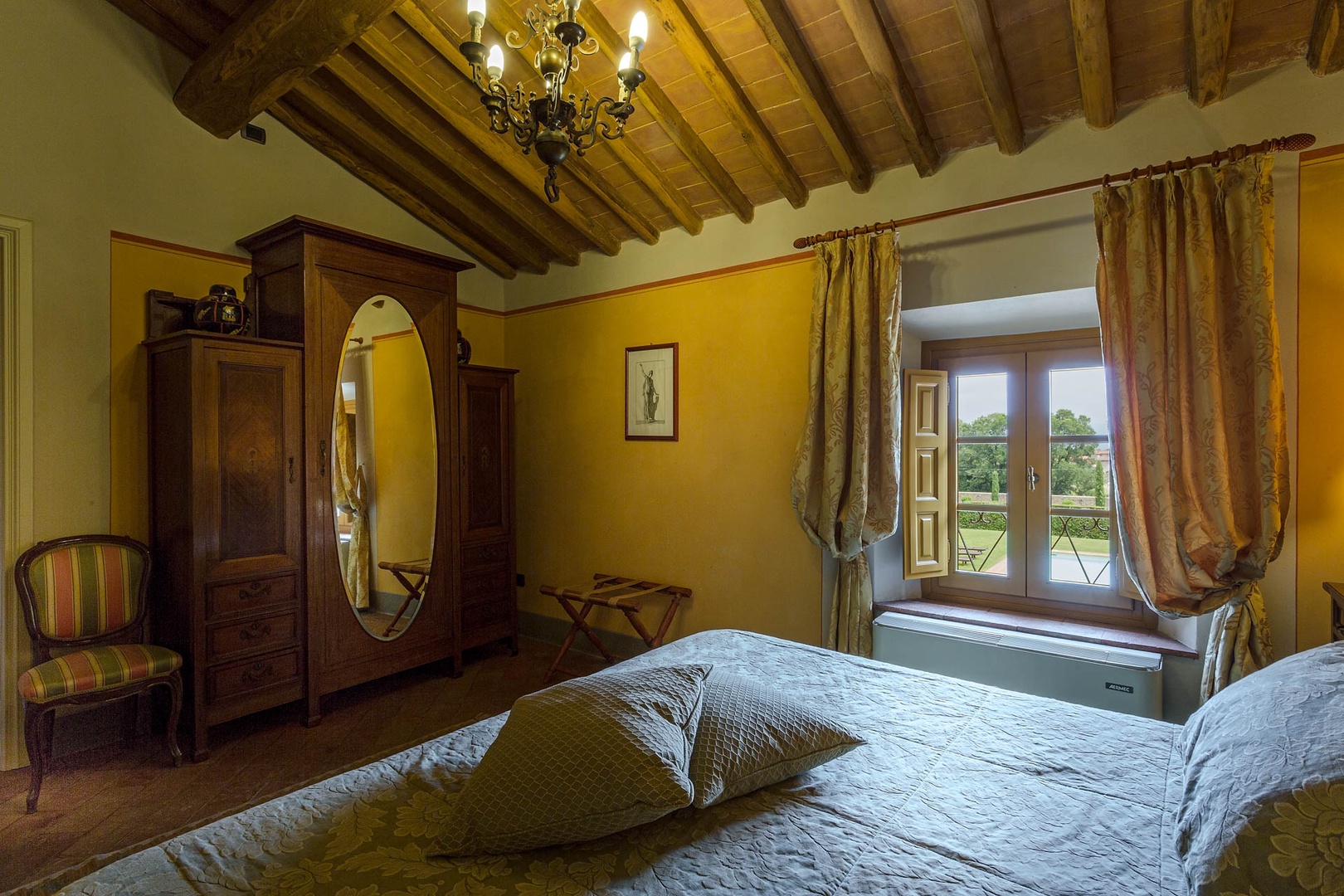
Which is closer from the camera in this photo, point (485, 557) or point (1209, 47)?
point (1209, 47)

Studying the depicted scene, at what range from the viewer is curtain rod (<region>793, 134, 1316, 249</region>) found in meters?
2.11

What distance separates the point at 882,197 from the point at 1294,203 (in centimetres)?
145

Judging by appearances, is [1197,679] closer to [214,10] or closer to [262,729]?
[262,729]

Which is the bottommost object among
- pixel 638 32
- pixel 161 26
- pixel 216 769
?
pixel 216 769

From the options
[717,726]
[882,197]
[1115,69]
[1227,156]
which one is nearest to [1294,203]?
[1227,156]

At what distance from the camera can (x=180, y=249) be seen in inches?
123

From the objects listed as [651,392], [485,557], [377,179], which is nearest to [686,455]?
[651,392]

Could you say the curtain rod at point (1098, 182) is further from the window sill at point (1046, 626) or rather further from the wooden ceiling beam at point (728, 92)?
the window sill at point (1046, 626)

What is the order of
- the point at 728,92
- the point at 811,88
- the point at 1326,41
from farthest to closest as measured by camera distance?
the point at 728,92
the point at 811,88
the point at 1326,41

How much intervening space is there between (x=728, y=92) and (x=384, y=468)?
8.21 feet

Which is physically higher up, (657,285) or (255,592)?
(657,285)

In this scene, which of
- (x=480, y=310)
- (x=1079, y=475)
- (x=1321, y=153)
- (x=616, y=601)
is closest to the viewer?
(x=1321, y=153)

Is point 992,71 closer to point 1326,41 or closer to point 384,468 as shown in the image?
point 1326,41

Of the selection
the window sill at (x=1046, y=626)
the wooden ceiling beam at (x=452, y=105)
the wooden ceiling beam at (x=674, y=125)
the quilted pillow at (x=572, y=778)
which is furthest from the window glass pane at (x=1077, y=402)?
the quilted pillow at (x=572, y=778)
